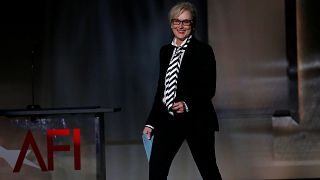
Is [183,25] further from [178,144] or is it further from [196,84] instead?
[178,144]

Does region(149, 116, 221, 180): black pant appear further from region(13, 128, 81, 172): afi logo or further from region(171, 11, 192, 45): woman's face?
region(13, 128, 81, 172): afi logo

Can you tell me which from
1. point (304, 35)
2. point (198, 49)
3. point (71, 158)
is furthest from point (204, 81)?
point (304, 35)

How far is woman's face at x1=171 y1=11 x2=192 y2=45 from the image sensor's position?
406cm

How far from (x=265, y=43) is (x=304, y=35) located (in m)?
0.38

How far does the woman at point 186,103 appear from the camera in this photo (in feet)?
13.1

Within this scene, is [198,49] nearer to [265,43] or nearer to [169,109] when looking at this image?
[169,109]

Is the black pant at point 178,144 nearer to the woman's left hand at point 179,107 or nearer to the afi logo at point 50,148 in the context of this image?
the woman's left hand at point 179,107

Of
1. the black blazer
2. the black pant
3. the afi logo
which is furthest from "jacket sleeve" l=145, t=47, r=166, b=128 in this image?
the afi logo

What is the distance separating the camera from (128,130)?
5.83 metres

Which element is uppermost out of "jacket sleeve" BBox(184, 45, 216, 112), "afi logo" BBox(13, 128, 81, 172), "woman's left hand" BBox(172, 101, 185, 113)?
"jacket sleeve" BBox(184, 45, 216, 112)

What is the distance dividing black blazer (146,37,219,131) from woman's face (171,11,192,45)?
7cm

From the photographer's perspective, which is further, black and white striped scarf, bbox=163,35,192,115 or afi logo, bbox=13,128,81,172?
afi logo, bbox=13,128,81,172

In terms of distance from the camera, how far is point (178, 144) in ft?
13.3

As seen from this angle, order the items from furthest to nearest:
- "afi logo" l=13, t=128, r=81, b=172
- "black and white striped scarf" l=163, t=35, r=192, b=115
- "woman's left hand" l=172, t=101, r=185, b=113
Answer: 1. "afi logo" l=13, t=128, r=81, b=172
2. "black and white striped scarf" l=163, t=35, r=192, b=115
3. "woman's left hand" l=172, t=101, r=185, b=113
